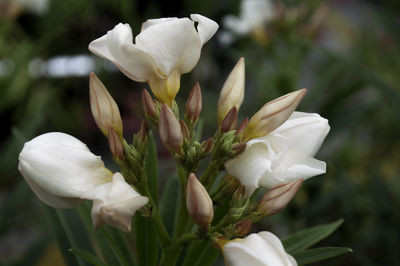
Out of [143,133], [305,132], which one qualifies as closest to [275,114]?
[305,132]

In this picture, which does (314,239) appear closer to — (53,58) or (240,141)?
(240,141)

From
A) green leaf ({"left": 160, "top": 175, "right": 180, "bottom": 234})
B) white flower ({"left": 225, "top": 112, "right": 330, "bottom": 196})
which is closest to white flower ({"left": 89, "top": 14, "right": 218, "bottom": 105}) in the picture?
white flower ({"left": 225, "top": 112, "right": 330, "bottom": 196})

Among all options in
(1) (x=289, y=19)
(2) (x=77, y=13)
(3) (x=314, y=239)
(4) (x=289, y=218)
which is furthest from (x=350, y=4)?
(3) (x=314, y=239)

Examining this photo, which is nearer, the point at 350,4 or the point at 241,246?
the point at 241,246

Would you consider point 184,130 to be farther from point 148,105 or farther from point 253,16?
point 253,16

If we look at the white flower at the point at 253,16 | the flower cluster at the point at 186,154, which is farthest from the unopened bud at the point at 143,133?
the white flower at the point at 253,16

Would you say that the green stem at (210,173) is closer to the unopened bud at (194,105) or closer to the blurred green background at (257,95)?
the unopened bud at (194,105)
